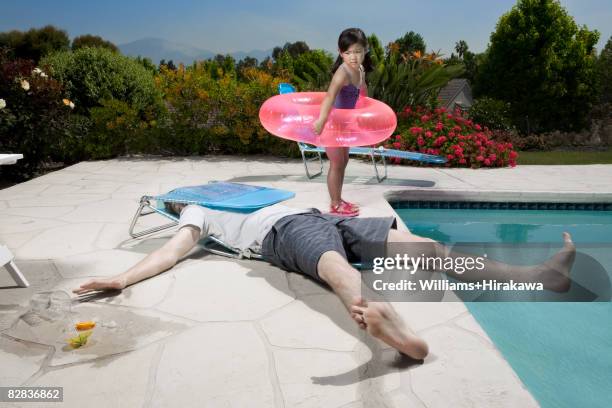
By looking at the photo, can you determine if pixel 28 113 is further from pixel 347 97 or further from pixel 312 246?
pixel 312 246

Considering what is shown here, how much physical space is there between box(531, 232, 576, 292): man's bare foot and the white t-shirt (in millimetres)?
1443

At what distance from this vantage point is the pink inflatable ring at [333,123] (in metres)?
4.50

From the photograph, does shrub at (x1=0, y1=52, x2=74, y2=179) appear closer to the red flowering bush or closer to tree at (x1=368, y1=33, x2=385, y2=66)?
the red flowering bush

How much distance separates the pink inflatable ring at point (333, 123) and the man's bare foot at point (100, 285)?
225 centimetres

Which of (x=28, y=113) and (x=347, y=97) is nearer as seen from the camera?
(x=347, y=97)

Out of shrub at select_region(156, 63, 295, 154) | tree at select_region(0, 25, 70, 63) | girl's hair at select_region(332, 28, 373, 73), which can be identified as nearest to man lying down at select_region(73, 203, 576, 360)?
girl's hair at select_region(332, 28, 373, 73)

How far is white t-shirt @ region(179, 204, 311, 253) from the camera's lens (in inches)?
125

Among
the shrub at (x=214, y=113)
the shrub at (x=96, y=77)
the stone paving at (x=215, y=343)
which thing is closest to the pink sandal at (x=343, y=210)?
the stone paving at (x=215, y=343)

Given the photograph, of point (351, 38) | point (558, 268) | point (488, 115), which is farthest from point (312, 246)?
point (488, 115)

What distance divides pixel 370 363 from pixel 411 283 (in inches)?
39.0

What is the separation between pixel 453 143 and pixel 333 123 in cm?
449

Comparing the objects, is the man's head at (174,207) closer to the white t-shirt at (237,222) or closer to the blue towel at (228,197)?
the blue towel at (228,197)

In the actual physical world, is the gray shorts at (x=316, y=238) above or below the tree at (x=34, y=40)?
below

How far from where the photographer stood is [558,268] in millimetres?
2764
